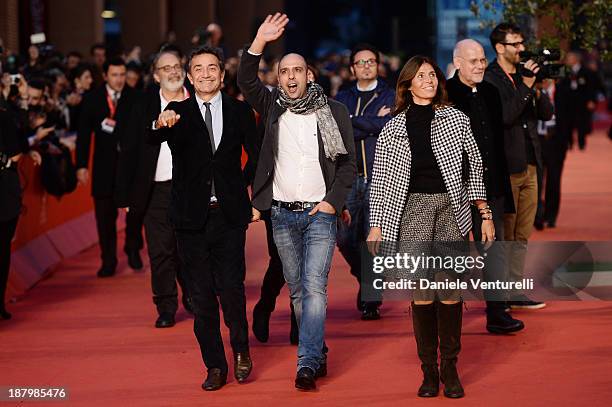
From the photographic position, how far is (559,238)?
1666 centimetres

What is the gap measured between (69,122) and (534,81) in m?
9.41

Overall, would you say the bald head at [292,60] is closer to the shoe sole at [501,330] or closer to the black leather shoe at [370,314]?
the shoe sole at [501,330]

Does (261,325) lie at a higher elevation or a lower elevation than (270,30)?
lower

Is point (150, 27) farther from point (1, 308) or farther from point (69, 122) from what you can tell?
point (1, 308)

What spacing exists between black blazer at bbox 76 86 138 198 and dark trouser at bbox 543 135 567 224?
6007 mm

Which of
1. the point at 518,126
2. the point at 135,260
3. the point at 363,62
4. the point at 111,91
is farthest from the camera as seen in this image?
the point at 135,260

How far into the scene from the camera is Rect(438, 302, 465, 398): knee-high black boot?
8445 mm

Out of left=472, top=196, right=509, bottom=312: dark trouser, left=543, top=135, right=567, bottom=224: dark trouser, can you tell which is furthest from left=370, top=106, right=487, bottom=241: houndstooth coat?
left=543, top=135, right=567, bottom=224: dark trouser

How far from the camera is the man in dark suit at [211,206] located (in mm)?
8852

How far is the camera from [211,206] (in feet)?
29.2

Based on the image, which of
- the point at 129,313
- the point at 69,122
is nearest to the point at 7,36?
the point at 69,122

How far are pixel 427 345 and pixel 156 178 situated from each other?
138 inches

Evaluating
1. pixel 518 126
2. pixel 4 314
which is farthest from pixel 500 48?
pixel 4 314

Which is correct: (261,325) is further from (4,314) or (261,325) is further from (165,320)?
(4,314)
